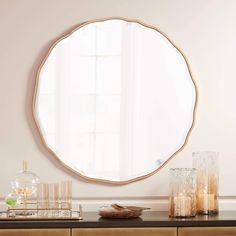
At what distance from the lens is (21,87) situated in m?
3.50

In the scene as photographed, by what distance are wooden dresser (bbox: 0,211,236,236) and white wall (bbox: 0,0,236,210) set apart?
0.42m

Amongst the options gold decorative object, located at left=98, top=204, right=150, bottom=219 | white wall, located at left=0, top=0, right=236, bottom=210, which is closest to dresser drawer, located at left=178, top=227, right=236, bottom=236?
gold decorative object, located at left=98, top=204, right=150, bottom=219

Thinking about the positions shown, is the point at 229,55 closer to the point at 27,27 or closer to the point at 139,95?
the point at 139,95

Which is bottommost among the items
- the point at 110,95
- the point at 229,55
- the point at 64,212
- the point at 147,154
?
the point at 64,212

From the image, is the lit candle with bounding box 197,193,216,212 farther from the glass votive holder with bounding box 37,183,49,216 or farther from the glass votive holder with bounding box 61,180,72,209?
the glass votive holder with bounding box 37,183,49,216

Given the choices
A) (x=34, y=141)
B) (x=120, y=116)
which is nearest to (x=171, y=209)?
(x=120, y=116)

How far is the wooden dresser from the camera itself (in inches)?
119

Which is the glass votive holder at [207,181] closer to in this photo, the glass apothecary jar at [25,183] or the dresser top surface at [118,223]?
the dresser top surface at [118,223]

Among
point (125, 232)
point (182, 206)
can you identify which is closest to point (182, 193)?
point (182, 206)

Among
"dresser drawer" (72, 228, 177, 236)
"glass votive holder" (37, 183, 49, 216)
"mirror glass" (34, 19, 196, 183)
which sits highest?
"mirror glass" (34, 19, 196, 183)

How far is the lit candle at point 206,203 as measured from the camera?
3324 mm

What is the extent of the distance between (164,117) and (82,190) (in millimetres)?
601

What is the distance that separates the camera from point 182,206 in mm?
3223

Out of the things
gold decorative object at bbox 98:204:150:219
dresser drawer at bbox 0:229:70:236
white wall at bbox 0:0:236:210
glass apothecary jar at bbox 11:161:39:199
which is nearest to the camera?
dresser drawer at bbox 0:229:70:236
